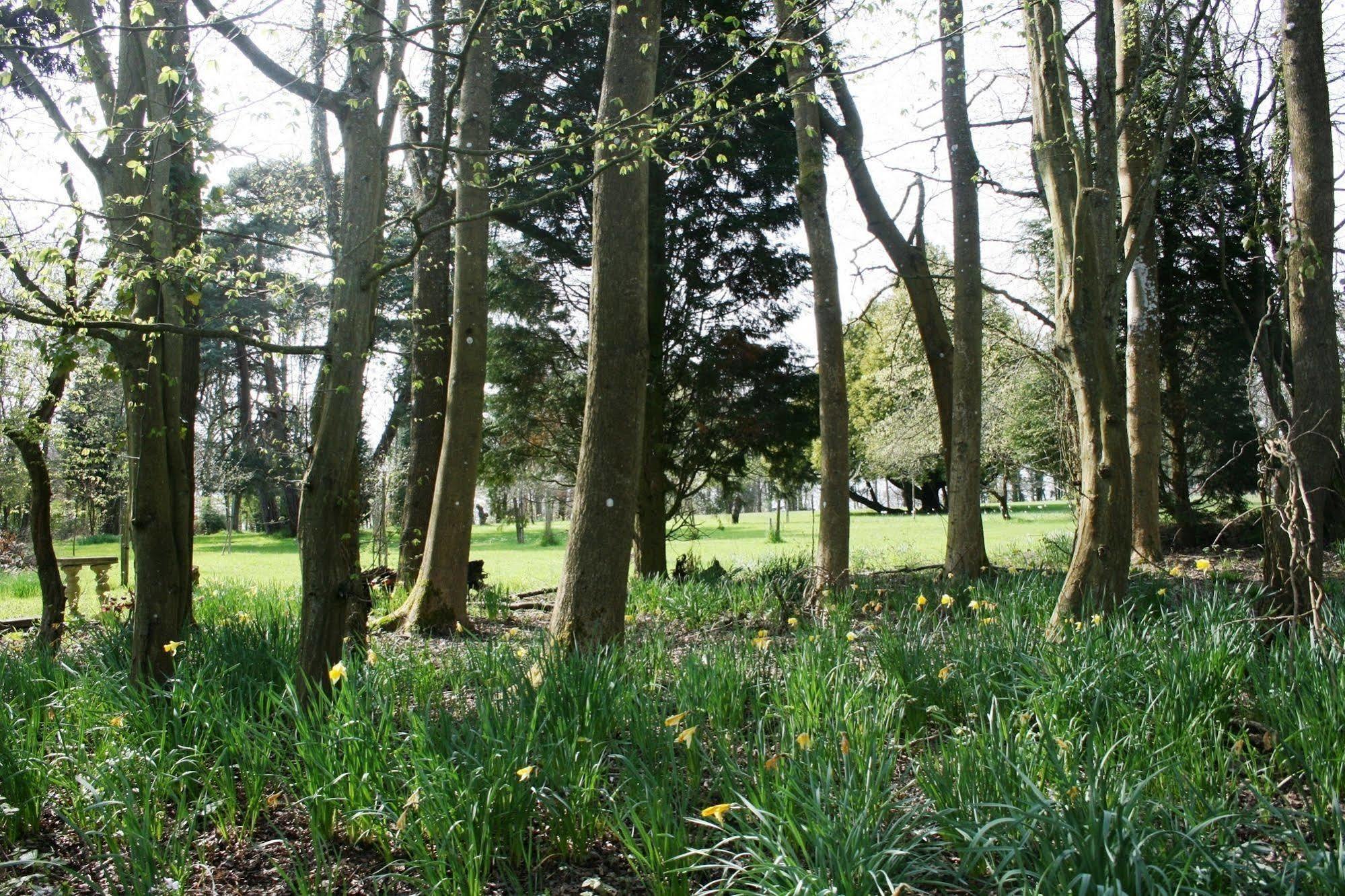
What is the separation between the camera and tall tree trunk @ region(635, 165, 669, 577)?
433 inches

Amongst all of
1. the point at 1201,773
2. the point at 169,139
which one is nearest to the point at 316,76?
the point at 169,139

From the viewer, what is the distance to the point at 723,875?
2408 mm

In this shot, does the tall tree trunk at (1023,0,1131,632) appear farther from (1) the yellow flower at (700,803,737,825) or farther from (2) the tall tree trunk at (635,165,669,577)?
(2) the tall tree trunk at (635,165,669,577)

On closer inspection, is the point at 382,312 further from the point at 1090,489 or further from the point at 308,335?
the point at 1090,489

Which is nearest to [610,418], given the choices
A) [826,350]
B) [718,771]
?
[718,771]

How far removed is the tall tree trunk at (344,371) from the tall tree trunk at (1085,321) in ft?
12.8

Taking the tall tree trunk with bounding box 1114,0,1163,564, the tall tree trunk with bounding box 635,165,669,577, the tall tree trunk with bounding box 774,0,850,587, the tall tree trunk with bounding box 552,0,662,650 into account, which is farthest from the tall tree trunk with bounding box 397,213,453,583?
the tall tree trunk with bounding box 1114,0,1163,564

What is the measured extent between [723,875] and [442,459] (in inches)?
244

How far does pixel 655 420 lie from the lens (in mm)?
11109

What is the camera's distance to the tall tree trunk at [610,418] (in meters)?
5.22

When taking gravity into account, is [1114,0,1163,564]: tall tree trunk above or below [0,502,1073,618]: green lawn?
above

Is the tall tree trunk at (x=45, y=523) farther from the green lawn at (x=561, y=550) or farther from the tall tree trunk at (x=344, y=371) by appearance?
the green lawn at (x=561, y=550)

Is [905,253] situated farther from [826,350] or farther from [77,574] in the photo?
[77,574]

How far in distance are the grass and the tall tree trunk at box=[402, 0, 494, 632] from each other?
343 cm
